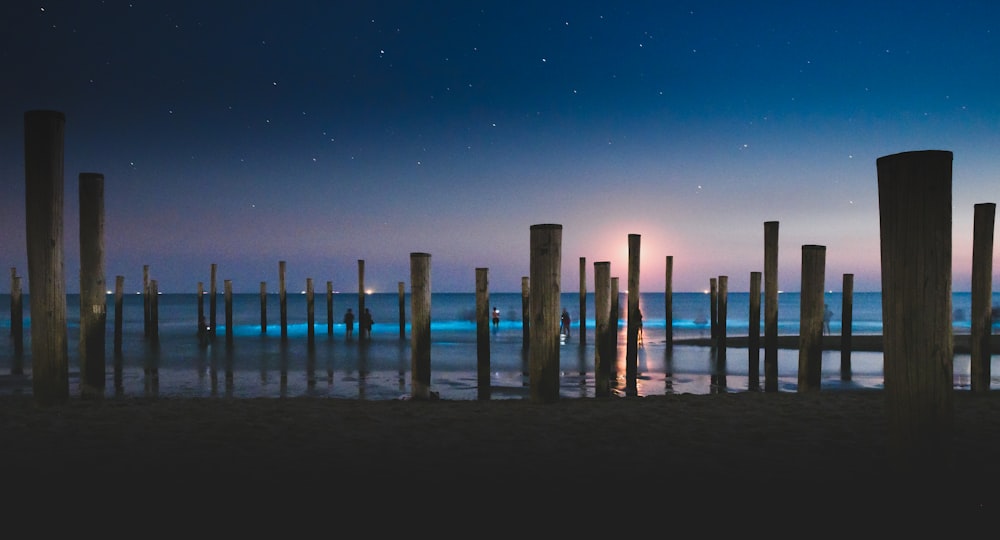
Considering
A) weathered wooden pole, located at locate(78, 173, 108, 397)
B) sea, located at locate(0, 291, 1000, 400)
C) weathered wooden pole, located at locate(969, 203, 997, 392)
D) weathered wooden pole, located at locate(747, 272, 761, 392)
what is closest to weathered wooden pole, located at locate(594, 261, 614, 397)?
sea, located at locate(0, 291, 1000, 400)

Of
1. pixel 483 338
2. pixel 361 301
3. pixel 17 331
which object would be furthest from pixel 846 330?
pixel 17 331

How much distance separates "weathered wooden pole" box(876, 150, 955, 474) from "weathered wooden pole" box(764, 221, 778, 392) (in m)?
7.12

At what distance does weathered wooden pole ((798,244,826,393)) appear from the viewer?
8.65 meters

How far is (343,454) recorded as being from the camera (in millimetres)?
4598

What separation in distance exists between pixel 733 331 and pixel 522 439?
1356 inches

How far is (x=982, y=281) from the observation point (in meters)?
9.31

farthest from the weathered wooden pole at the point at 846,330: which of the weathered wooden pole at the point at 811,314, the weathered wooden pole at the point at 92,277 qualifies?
the weathered wooden pole at the point at 92,277

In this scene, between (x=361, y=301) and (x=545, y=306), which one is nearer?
(x=545, y=306)

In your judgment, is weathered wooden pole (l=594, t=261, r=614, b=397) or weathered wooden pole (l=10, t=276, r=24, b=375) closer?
weathered wooden pole (l=594, t=261, r=614, b=397)

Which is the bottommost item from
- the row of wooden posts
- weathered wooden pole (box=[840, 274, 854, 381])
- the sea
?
the sea

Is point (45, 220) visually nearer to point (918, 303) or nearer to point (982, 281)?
point (918, 303)

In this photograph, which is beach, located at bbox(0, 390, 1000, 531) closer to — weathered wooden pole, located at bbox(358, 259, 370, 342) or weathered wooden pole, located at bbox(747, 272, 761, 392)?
weathered wooden pole, located at bbox(747, 272, 761, 392)

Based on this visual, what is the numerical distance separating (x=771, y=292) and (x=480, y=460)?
6933 millimetres

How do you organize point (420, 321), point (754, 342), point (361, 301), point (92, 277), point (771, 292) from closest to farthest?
point (92, 277) < point (420, 321) < point (771, 292) < point (754, 342) < point (361, 301)
